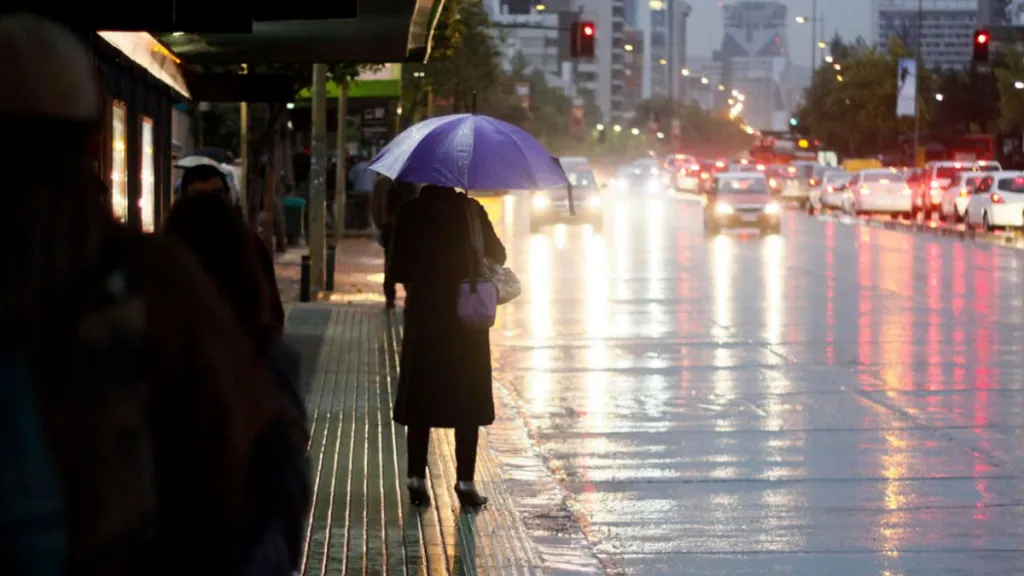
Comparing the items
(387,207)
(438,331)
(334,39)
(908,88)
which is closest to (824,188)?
(908,88)

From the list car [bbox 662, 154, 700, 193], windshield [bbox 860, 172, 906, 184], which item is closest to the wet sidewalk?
windshield [bbox 860, 172, 906, 184]

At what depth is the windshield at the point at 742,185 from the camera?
139ft

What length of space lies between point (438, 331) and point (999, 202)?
120 ft

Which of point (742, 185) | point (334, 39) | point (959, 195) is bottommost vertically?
point (959, 195)

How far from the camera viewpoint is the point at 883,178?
54.5 m

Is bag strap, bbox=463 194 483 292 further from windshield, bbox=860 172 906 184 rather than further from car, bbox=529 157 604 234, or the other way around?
windshield, bbox=860 172 906 184

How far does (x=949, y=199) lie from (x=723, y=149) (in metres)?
150

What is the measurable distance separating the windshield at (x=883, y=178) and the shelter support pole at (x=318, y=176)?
3342 cm

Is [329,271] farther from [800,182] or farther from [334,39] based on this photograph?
[800,182]

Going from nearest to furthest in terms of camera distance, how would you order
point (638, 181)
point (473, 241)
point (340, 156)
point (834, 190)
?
point (473, 241), point (340, 156), point (834, 190), point (638, 181)

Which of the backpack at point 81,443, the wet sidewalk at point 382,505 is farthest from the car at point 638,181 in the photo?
the backpack at point 81,443

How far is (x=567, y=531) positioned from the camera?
8.69 metres

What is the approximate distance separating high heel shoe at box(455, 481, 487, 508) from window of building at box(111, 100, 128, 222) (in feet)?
13.5

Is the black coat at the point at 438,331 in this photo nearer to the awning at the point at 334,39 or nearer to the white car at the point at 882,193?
the awning at the point at 334,39
